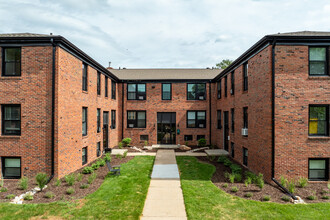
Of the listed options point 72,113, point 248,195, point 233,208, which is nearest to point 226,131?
point 248,195

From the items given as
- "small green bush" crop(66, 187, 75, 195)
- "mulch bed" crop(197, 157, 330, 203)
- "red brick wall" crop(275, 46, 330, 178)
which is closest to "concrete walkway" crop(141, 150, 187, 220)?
"mulch bed" crop(197, 157, 330, 203)

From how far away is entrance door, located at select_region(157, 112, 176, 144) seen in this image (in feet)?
67.3

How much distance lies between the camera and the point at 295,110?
9039 millimetres

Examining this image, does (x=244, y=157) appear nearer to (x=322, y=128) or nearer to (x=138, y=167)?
(x=322, y=128)

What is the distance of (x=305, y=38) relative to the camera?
9.00m

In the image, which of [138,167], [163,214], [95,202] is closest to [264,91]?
[163,214]

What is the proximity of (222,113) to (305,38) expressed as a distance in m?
9.71

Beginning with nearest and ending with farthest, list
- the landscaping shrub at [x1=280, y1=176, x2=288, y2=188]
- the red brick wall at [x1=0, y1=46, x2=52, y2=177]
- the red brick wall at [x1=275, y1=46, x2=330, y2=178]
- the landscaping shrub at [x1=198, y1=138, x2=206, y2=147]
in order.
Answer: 1. the landscaping shrub at [x1=280, y1=176, x2=288, y2=188]
2. the red brick wall at [x1=275, y1=46, x2=330, y2=178]
3. the red brick wall at [x1=0, y1=46, x2=52, y2=177]
4. the landscaping shrub at [x1=198, y1=138, x2=206, y2=147]

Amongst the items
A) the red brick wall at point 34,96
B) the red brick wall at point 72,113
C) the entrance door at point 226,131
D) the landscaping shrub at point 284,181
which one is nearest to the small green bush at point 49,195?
the red brick wall at point 72,113

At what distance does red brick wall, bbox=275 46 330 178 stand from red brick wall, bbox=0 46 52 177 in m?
11.8

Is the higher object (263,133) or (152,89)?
(152,89)

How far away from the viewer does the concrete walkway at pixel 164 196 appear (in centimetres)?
630

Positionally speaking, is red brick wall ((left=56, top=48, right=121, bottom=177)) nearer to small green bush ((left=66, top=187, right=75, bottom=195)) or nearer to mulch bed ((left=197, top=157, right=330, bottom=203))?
small green bush ((left=66, top=187, right=75, bottom=195))

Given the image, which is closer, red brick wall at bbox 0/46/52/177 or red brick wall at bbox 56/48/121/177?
red brick wall at bbox 0/46/52/177
